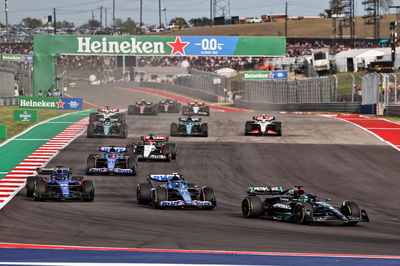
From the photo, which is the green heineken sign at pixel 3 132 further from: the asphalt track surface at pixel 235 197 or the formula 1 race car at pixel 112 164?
the formula 1 race car at pixel 112 164

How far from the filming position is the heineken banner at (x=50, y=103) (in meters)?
55.7

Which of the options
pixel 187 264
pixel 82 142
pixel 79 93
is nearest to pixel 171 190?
pixel 187 264

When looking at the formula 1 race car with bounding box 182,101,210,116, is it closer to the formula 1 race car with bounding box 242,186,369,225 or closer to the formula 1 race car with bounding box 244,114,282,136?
the formula 1 race car with bounding box 244,114,282,136

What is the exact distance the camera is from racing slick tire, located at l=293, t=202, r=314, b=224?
17141 millimetres

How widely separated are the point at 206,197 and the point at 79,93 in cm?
7235

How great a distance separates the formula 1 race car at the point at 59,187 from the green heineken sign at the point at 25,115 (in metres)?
24.6

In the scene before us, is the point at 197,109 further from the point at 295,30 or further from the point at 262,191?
the point at 295,30

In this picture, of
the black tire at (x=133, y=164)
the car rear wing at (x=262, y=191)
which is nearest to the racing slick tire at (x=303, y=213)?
the car rear wing at (x=262, y=191)

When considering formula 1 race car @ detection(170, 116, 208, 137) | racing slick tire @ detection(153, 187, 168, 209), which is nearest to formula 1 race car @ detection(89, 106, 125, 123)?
formula 1 race car @ detection(170, 116, 208, 137)

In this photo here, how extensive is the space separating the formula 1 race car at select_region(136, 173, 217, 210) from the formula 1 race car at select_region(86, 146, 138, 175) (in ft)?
17.8

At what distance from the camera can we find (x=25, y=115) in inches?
1818

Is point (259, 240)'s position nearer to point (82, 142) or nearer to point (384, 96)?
point (82, 142)

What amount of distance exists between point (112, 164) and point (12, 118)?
82.3 ft

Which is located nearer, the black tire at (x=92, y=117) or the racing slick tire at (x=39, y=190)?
the racing slick tire at (x=39, y=190)
